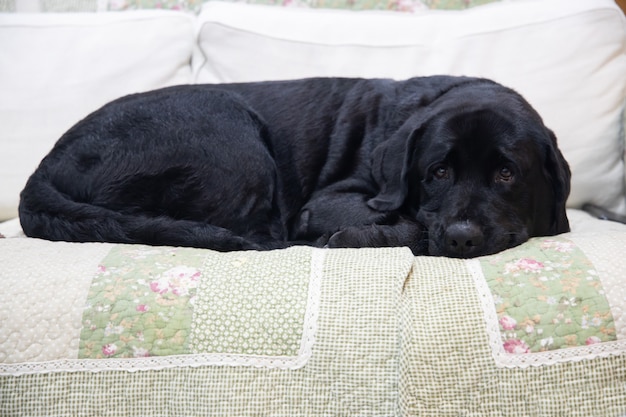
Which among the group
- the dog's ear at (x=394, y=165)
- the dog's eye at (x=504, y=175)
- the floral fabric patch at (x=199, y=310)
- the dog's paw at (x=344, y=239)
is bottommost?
→ the dog's paw at (x=344, y=239)

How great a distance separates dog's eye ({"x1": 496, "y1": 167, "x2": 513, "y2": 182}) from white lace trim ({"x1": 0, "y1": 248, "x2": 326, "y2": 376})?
2.56 feet

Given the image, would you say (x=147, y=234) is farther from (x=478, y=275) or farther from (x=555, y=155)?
(x=555, y=155)

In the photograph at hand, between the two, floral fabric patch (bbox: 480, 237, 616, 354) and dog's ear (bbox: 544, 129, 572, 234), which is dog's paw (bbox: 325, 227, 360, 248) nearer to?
floral fabric patch (bbox: 480, 237, 616, 354)

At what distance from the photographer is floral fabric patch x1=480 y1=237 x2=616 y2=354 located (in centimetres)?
150

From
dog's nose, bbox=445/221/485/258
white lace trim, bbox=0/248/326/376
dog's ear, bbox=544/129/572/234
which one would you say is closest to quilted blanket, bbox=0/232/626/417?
white lace trim, bbox=0/248/326/376

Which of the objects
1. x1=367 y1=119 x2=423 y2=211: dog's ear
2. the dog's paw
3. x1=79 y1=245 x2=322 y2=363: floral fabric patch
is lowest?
the dog's paw

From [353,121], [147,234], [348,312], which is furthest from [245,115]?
[348,312]

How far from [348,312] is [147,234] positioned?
0.71 metres

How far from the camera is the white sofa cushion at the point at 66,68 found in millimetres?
2932

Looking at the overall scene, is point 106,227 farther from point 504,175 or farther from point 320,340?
point 504,175

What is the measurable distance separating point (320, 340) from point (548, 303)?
51cm

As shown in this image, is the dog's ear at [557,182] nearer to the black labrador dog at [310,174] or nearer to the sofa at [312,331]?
the black labrador dog at [310,174]

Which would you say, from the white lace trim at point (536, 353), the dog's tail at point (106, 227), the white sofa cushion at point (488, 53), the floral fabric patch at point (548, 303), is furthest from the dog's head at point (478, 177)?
the white sofa cushion at point (488, 53)

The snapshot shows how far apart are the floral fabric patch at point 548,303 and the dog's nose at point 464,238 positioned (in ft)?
0.68
